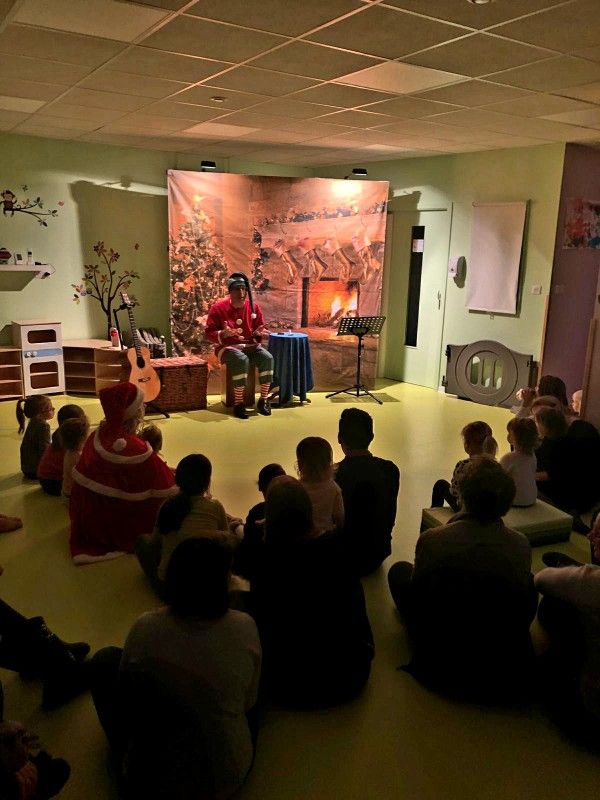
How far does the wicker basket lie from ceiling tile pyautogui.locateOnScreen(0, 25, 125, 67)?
3205mm

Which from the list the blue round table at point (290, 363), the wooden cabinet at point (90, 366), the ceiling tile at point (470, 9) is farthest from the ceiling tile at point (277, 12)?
the wooden cabinet at point (90, 366)

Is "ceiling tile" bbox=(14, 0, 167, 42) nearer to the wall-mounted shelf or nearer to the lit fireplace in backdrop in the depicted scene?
the wall-mounted shelf

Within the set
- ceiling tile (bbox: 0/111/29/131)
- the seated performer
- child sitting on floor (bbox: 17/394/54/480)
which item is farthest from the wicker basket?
ceiling tile (bbox: 0/111/29/131)

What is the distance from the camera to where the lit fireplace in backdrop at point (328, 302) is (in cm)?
798

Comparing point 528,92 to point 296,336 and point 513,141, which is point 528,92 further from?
point 296,336

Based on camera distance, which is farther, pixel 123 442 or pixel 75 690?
pixel 123 442

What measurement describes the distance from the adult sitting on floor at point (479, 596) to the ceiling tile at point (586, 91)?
3206 mm

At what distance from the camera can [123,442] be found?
3.48m

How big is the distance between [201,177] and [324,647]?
246 inches

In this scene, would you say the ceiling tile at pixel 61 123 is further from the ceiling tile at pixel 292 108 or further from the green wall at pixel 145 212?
the ceiling tile at pixel 292 108

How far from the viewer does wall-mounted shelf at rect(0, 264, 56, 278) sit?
7.02m

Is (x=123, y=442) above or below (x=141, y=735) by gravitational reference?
above

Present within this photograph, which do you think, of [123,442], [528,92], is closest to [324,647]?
[123,442]

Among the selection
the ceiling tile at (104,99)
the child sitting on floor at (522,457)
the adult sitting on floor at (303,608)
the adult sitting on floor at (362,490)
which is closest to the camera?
the adult sitting on floor at (303,608)
